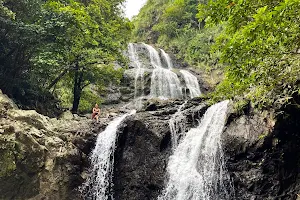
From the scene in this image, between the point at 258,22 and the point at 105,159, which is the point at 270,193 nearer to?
the point at 258,22

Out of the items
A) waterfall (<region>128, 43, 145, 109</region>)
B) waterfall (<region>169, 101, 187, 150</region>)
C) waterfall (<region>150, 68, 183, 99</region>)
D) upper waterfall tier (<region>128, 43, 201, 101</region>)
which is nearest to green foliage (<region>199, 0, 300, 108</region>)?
waterfall (<region>169, 101, 187, 150</region>)

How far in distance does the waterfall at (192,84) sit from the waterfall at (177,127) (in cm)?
889

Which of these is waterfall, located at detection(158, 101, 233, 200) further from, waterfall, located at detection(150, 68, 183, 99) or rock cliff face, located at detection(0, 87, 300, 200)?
waterfall, located at detection(150, 68, 183, 99)

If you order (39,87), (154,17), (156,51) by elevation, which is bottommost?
(39,87)

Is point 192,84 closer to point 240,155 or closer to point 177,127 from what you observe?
point 177,127

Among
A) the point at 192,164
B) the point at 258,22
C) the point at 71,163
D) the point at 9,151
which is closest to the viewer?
the point at 258,22

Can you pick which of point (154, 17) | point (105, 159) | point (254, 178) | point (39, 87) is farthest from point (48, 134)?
point (154, 17)

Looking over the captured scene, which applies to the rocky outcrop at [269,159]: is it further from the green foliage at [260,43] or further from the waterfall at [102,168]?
the waterfall at [102,168]

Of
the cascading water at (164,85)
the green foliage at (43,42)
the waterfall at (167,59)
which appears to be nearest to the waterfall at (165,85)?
the cascading water at (164,85)

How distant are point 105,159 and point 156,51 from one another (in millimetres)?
18306

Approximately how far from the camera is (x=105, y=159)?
36.7 feet

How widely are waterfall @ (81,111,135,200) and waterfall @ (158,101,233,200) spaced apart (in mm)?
2353

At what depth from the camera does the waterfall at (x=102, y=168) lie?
10484mm

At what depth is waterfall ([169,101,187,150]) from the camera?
11.0m
